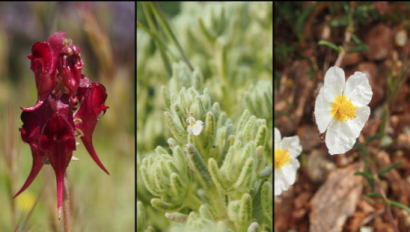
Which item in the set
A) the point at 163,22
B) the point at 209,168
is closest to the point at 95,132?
the point at 163,22

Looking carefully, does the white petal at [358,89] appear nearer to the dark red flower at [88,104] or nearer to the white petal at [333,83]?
the white petal at [333,83]

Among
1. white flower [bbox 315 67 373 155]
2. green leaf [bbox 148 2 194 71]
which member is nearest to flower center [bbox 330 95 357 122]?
Result: white flower [bbox 315 67 373 155]

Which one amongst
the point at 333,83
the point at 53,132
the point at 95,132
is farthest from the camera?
the point at 95,132

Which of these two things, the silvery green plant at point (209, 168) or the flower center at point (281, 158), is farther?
the flower center at point (281, 158)

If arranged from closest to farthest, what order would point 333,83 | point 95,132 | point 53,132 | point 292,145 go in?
point 53,132
point 333,83
point 292,145
point 95,132

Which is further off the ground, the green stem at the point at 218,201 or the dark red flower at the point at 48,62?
the dark red flower at the point at 48,62

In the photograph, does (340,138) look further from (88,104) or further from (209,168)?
(88,104)

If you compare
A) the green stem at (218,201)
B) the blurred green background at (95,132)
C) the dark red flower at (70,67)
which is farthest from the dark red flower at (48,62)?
the green stem at (218,201)
